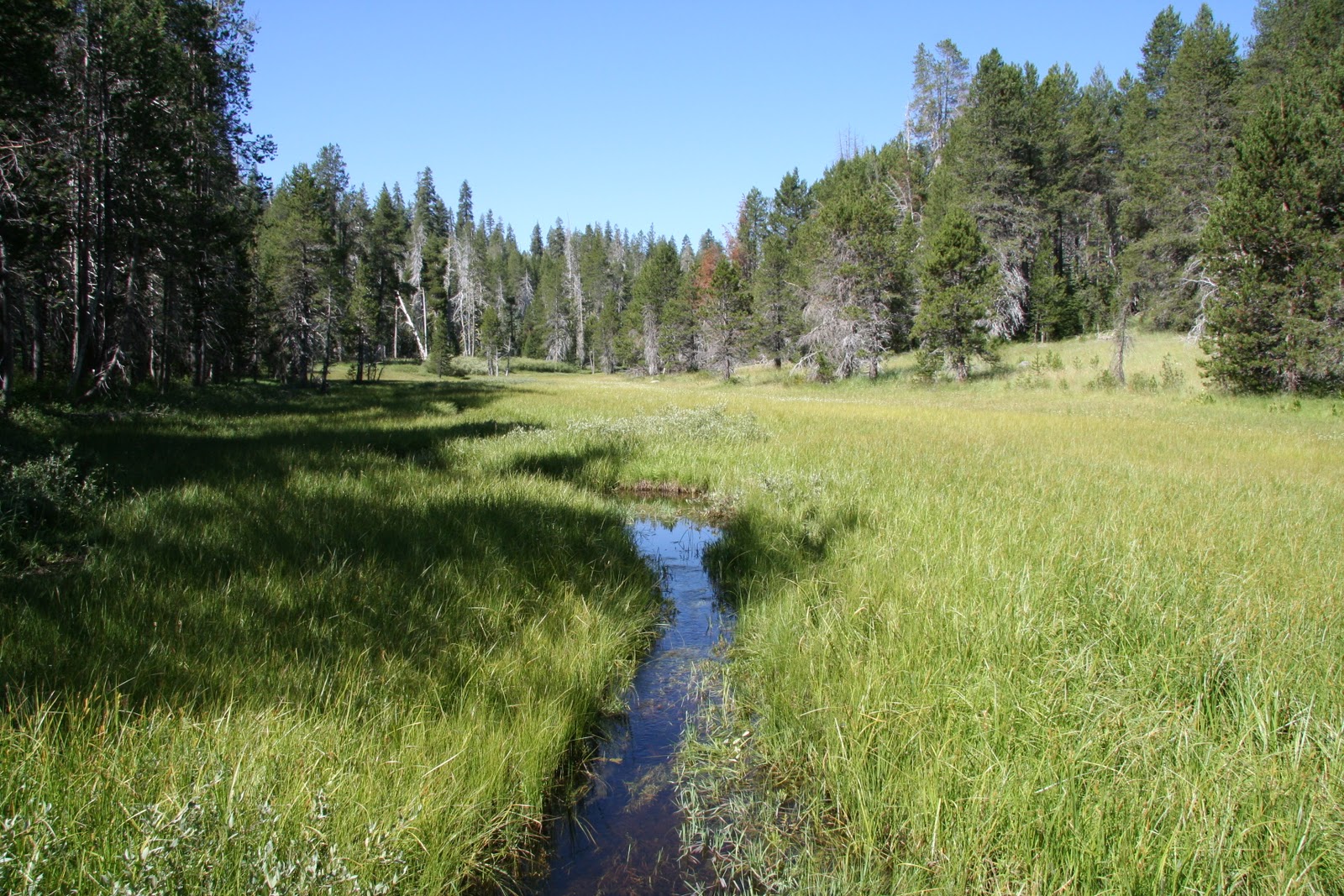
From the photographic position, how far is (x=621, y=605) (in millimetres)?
5965

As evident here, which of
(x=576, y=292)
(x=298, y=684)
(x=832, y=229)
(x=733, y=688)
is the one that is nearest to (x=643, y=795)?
(x=733, y=688)

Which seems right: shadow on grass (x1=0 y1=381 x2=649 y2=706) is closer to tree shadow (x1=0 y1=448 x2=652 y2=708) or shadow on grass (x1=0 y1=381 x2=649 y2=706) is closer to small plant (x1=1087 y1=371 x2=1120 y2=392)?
tree shadow (x1=0 y1=448 x2=652 y2=708)

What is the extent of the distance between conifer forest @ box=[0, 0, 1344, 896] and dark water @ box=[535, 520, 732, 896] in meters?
0.06

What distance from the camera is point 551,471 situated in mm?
12156

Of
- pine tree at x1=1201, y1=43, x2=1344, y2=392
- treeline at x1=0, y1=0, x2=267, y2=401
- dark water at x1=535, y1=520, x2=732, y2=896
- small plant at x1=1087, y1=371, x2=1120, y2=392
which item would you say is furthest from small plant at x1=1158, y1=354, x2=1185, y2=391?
treeline at x1=0, y1=0, x2=267, y2=401

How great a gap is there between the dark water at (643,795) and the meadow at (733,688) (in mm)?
201

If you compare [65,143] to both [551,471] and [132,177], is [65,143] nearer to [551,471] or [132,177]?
[132,177]

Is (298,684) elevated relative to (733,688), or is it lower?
elevated

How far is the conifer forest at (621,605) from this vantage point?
2697mm

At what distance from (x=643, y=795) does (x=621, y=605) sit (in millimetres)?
2240

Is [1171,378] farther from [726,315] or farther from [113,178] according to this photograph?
[113,178]

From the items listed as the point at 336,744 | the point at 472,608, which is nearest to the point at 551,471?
the point at 472,608

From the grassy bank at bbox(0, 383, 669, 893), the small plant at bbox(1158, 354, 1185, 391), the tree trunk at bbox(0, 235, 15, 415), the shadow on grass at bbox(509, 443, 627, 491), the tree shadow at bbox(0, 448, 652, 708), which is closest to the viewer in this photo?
the grassy bank at bbox(0, 383, 669, 893)

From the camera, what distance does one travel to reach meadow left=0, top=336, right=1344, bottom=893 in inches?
101
